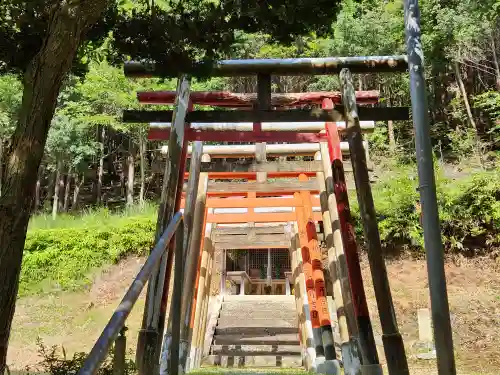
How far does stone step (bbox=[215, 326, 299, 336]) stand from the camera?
973 centimetres

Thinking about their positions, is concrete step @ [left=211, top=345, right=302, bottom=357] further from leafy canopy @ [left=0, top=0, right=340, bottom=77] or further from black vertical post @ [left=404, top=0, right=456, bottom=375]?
black vertical post @ [left=404, top=0, right=456, bottom=375]

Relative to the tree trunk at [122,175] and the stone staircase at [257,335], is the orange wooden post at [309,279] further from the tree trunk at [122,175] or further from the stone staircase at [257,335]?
the tree trunk at [122,175]

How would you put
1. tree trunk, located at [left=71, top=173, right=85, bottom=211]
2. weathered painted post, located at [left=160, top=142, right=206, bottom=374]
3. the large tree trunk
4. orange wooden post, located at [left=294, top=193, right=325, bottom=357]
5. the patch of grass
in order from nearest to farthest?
the large tree trunk < weathered painted post, located at [left=160, top=142, right=206, bottom=374] < orange wooden post, located at [left=294, top=193, right=325, bottom=357] < the patch of grass < tree trunk, located at [left=71, top=173, right=85, bottom=211]

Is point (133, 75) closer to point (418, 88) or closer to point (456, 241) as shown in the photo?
point (418, 88)

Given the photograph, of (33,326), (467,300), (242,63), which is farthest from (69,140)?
(242,63)

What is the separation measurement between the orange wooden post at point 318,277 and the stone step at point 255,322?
9.92 feet

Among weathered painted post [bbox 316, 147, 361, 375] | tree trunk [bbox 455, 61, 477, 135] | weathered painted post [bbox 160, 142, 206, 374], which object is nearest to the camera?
weathered painted post [bbox 316, 147, 361, 375]

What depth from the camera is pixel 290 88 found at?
2172 centimetres

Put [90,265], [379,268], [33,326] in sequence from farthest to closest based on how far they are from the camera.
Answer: [90,265], [33,326], [379,268]

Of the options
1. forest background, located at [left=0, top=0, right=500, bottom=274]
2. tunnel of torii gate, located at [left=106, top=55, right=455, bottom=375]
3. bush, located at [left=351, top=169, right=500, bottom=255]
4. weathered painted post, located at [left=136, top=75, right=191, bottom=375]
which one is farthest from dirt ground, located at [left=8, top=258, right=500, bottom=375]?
weathered painted post, located at [left=136, top=75, right=191, bottom=375]

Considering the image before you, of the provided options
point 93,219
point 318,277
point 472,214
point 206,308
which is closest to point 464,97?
point 472,214

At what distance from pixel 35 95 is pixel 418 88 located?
7.40 feet

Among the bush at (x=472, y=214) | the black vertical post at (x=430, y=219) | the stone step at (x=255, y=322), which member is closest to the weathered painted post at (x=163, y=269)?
A: the black vertical post at (x=430, y=219)

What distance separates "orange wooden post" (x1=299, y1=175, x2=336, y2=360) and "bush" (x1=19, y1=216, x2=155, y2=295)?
9588 mm
